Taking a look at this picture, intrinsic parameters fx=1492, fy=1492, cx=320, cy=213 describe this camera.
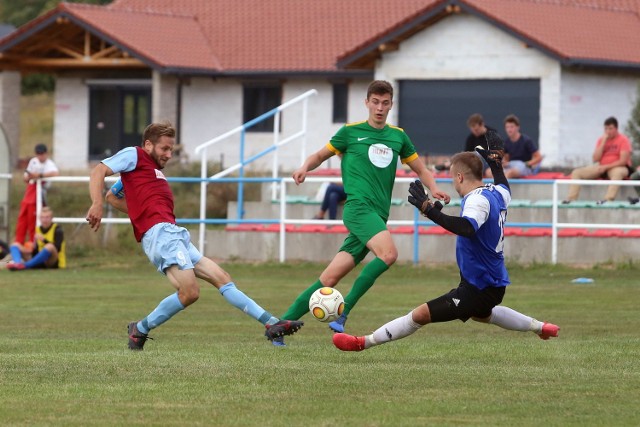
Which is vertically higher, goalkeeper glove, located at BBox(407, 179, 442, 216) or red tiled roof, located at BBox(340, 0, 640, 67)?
red tiled roof, located at BBox(340, 0, 640, 67)

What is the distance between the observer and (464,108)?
35.0 metres

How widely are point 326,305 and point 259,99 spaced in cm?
3243

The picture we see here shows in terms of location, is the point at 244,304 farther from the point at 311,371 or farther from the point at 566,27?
the point at 566,27

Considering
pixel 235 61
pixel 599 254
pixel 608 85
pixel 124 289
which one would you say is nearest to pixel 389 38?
pixel 608 85

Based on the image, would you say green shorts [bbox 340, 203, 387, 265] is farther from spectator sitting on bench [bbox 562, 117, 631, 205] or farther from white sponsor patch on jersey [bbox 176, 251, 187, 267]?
spectator sitting on bench [bbox 562, 117, 631, 205]

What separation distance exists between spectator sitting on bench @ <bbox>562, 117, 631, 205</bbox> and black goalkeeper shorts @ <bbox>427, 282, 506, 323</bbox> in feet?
43.7

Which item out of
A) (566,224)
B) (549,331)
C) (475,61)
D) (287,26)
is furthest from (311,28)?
(549,331)

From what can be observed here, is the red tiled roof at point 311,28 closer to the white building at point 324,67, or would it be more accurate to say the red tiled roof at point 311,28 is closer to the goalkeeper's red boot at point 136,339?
the white building at point 324,67

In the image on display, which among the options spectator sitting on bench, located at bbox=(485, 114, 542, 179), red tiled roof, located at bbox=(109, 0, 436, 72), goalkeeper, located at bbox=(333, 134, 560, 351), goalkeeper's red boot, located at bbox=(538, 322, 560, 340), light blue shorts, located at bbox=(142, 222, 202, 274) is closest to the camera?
goalkeeper, located at bbox=(333, 134, 560, 351)

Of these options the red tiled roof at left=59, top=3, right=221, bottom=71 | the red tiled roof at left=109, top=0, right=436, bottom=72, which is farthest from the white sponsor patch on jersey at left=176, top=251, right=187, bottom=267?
the red tiled roof at left=109, top=0, right=436, bottom=72

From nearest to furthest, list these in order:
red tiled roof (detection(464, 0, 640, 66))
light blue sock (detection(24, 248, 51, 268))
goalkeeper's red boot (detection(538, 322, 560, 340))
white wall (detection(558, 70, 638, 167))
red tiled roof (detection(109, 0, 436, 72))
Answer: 1. goalkeeper's red boot (detection(538, 322, 560, 340))
2. light blue sock (detection(24, 248, 51, 268))
3. red tiled roof (detection(464, 0, 640, 66))
4. white wall (detection(558, 70, 638, 167))
5. red tiled roof (detection(109, 0, 436, 72))

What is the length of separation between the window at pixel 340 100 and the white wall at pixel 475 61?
19.0ft

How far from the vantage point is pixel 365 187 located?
11625mm

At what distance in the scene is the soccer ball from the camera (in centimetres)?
1083
